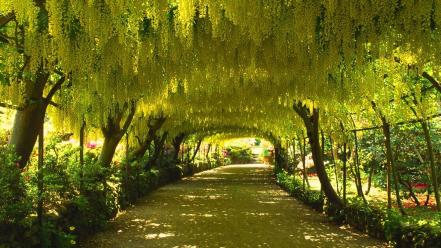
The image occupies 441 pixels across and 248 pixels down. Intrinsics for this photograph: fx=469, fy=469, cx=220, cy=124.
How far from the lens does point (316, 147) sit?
9.95 m

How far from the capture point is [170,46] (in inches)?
178

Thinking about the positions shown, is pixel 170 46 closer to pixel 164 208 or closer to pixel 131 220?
pixel 131 220

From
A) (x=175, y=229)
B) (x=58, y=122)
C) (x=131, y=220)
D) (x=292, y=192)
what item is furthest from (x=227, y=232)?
(x=292, y=192)

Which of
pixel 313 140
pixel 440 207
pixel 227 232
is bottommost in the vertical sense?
pixel 227 232

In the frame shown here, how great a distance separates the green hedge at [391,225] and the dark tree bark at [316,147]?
46 centimetres

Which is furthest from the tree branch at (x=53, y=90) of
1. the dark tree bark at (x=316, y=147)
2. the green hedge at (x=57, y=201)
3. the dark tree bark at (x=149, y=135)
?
the dark tree bark at (x=149, y=135)

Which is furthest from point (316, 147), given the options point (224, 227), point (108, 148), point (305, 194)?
point (108, 148)

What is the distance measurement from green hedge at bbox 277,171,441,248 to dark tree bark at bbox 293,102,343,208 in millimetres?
462

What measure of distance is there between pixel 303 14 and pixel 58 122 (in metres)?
4.89

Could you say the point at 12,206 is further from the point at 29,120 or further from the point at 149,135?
the point at 149,135

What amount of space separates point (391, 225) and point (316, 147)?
12.5ft

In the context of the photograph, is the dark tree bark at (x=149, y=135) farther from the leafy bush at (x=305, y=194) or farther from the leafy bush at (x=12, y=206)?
the leafy bush at (x=12, y=206)

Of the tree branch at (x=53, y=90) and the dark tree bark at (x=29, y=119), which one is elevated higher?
the tree branch at (x=53, y=90)

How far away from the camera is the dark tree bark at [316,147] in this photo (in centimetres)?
945
